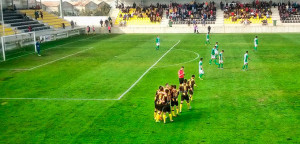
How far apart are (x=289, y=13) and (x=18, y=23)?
4564 cm

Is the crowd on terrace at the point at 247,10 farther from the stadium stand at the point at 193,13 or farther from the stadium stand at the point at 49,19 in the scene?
the stadium stand at the point at 49,19

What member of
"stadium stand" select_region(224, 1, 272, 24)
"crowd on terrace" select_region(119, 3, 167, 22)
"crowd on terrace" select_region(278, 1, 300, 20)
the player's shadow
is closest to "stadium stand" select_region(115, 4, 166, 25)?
"crowd on terrace" select_region(119, 3, 167, 22)

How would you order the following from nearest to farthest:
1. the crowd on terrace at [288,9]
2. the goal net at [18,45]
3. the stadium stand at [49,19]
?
the goal net at [18,45] → the stadium stand at [49,19] → the crowd on terrace at [288,9]

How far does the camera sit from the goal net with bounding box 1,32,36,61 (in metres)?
39.0

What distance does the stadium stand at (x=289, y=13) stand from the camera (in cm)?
Answer: 6212

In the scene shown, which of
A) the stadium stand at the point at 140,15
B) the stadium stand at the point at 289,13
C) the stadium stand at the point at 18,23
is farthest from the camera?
the stadium stand at the point at 140,15

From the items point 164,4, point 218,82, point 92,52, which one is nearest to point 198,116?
point 218,82

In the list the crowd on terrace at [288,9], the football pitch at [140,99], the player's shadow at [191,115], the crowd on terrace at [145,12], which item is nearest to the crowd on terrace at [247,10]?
the crowd on terrace at [288,9]

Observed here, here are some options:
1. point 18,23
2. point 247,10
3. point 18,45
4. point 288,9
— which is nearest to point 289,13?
point 288,9

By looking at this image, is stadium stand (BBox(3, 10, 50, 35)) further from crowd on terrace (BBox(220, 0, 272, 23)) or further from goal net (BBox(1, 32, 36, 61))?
crowd on terrace (BBox(220, 0, 272, 23))

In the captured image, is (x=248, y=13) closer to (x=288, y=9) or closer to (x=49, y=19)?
(x=288, y=9)

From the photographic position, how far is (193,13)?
68312mm

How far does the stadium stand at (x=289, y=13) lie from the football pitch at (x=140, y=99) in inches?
1142

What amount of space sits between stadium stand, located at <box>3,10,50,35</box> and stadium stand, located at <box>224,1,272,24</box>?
32.8m
